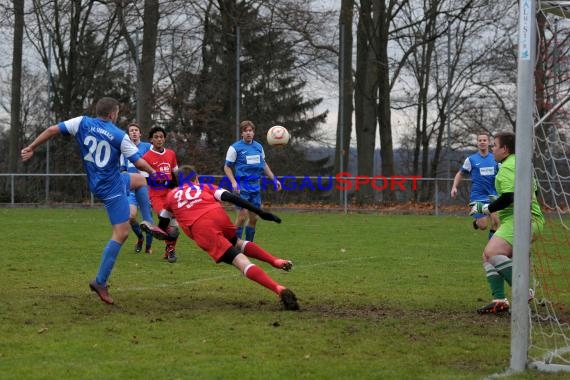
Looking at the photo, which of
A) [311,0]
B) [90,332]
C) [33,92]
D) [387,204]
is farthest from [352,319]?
[33,92]

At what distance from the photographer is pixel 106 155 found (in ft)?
28.4

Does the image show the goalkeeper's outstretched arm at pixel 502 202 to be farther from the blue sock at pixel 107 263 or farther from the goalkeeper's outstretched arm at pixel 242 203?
the blue sock at pixel 107 263

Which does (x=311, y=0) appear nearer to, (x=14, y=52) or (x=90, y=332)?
(x=14, y=52)

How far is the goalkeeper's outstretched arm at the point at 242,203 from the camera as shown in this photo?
815 centimetres

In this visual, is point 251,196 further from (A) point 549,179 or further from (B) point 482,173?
(A) point 549,179

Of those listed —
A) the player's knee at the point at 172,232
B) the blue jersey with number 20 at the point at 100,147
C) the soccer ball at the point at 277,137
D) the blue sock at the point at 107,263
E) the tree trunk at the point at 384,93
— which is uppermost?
the tree trunk at the point at 384,93

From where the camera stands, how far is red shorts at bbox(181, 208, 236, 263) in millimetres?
8320

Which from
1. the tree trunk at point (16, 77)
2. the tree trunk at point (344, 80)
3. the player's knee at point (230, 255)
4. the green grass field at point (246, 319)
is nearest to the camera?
the green grass field at point (246, 319)

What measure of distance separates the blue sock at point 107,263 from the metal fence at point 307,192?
58.7ft

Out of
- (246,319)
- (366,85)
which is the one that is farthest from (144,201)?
(366,85)

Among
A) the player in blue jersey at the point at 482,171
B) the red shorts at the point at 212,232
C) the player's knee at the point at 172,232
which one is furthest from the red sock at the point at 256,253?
the player in blue jersey at the point at 482,171

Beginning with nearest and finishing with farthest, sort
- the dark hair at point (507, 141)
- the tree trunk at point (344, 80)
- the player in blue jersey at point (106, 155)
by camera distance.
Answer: the dark hair at point (507, 141) → the player in blue jersey at point (106, 155) → the tree trunk at point (344, 80)

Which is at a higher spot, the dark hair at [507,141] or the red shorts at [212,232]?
the dark hair at [507,141]

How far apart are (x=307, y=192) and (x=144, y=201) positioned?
1519 cm
